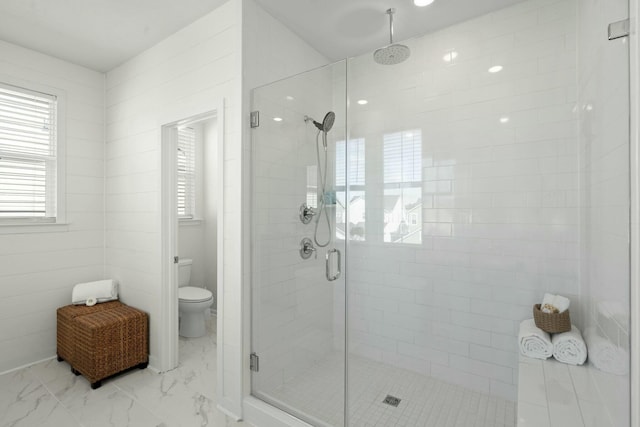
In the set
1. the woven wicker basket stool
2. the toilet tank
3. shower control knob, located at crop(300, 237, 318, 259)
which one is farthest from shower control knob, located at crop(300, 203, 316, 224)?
the toilet tank

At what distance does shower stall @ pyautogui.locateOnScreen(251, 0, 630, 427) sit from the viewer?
182 cm

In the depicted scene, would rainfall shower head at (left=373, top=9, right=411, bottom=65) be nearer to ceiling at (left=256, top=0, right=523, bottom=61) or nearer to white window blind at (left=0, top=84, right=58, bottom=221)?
ceiling at (left=256, top=0, right=523, bottom=61)

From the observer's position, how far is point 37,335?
2.77m

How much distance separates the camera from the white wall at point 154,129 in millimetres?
2104

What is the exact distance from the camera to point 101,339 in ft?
7.82

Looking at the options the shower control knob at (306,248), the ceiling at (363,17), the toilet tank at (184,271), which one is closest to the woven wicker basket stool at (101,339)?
the toilet tank at (184,271)

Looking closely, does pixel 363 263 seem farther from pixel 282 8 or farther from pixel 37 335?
pixel 37 335

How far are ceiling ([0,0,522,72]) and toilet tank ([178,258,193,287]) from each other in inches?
86.2

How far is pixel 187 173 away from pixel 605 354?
161 inches

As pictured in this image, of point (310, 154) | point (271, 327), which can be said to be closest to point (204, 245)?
point (271, 327)

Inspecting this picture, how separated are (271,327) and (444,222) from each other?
1.30m

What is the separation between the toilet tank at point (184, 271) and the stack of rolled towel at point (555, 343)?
3.32 metres

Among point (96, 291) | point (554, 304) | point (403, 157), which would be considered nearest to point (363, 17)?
point (403, 157)

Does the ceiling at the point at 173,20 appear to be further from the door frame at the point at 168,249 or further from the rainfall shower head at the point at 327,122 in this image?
the rainfall shower head at the point at 327,122
